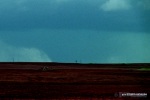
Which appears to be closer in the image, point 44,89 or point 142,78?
point 44,89

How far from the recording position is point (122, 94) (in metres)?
3.02

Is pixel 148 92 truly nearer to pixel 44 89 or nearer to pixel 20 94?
pixel 44 89

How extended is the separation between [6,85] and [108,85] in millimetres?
1133

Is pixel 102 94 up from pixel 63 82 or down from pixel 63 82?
down

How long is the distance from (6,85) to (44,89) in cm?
44

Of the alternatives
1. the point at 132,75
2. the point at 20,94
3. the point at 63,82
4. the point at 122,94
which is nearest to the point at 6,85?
the point at 20,94

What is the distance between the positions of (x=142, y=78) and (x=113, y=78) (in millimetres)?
350

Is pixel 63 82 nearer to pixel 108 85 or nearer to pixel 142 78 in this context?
pixel 108 85

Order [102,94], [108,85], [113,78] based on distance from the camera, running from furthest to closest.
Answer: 1. [113,78]
2. [108,85]
3. [102,94]

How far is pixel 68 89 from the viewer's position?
10.3 feet

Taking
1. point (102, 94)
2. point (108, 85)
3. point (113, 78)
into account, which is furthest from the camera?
point (113, 78)

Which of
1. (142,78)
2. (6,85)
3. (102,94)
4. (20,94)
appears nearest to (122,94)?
(102,94)

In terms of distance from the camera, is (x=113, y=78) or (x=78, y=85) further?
(x=113, y=78)

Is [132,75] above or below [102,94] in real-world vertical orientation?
above
